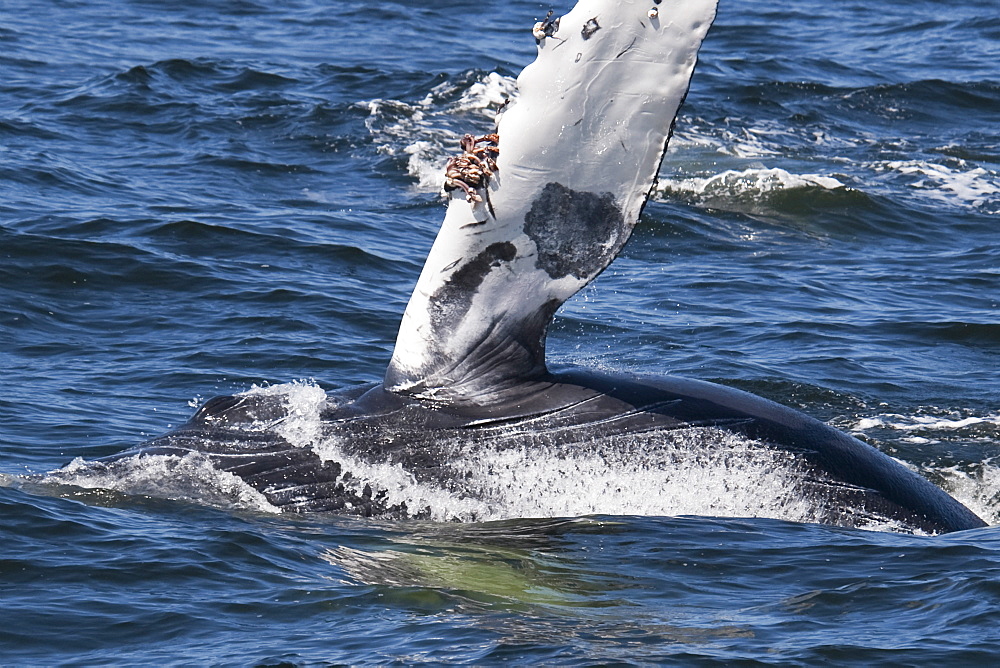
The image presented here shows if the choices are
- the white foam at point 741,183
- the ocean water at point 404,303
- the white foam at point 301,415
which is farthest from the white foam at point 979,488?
the white foam at point 741,183

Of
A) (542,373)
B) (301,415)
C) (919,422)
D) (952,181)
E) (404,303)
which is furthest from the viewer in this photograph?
(952,181)

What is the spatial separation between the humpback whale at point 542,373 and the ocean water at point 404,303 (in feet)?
0.71

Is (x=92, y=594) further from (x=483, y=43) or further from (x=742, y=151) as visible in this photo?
(x=483, y=43)

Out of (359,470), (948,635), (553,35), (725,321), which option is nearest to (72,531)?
(359,470)

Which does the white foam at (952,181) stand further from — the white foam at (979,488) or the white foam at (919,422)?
the white foam at (979,488)

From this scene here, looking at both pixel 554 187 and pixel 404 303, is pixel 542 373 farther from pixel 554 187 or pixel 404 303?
pixel 404 303

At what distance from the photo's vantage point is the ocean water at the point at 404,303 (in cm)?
714

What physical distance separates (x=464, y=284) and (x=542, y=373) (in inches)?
32.9

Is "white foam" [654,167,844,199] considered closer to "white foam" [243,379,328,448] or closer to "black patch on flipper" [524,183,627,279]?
"white foam" [243,379,328,448]

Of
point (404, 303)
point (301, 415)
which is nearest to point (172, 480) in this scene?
point (301, 415)

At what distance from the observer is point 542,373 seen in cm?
831

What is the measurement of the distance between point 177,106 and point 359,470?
51.3ft

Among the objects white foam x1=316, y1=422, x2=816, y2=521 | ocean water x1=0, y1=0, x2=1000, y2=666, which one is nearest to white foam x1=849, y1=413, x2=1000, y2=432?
ocean water x1=0, y1=0, x2=1000, y2=666

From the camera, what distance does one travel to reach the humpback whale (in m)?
7.30
